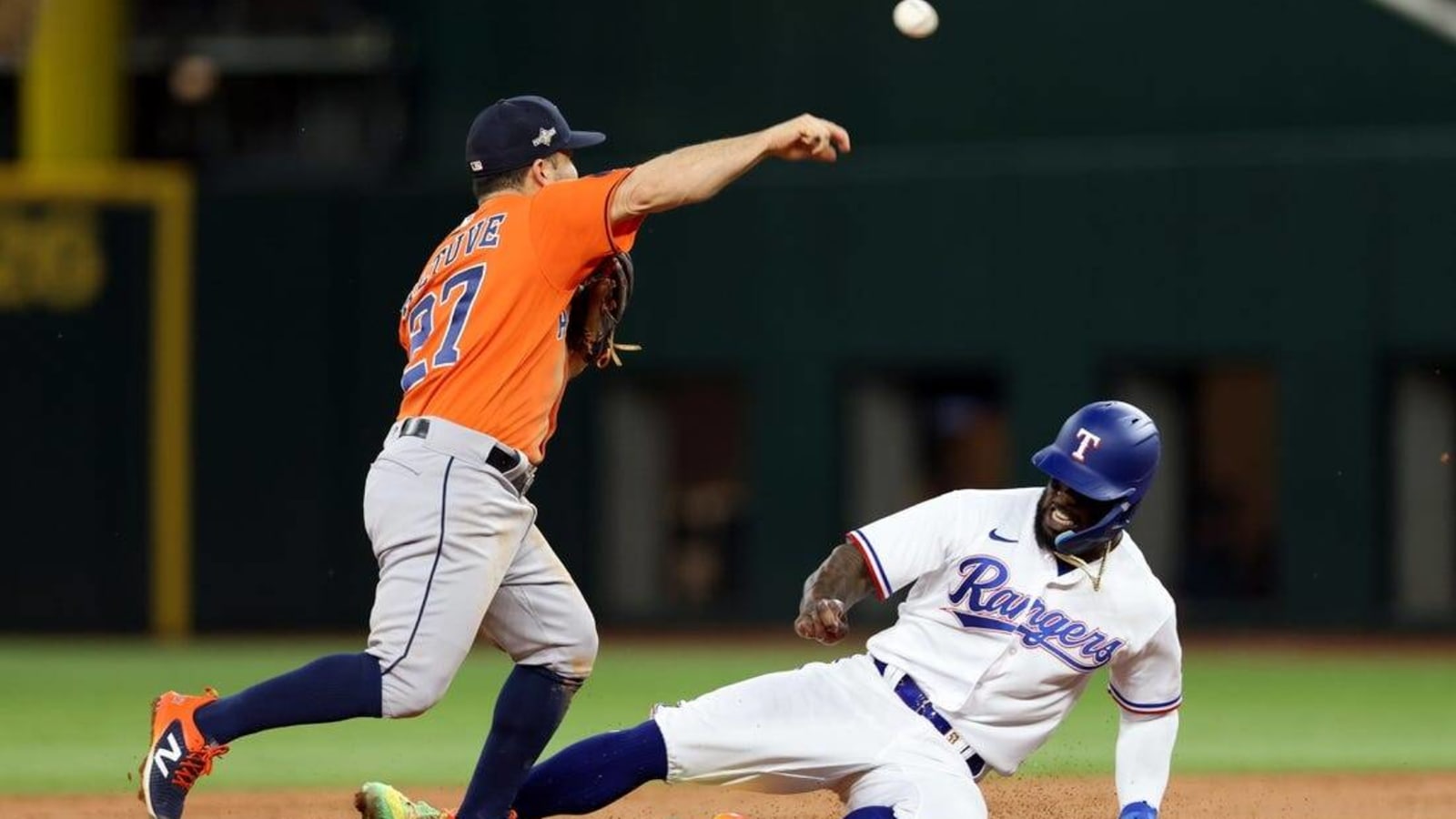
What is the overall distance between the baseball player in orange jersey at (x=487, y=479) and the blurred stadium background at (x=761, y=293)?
922 cm

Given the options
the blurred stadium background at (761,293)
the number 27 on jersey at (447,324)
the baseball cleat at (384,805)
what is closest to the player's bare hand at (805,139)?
the number 27 on jersey at (447,324)

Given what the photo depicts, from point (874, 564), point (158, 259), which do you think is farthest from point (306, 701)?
point (158, 259)

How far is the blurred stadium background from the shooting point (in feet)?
49.9

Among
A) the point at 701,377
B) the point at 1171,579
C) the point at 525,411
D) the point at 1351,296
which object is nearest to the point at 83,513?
the point at 701,377

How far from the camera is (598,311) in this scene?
5.58 meters

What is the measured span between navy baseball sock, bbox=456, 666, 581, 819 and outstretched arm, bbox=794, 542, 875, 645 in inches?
30.9

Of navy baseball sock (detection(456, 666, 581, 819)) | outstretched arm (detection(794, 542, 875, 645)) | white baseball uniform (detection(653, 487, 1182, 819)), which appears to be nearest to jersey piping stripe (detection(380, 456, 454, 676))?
navy baseball sock (detection(456, 666, 581, 819))

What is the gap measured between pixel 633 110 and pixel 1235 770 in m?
9.72

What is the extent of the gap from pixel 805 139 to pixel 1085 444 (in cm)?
91

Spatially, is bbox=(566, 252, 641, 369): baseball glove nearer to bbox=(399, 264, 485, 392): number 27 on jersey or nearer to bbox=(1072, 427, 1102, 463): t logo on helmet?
bbox=(399, 264, 485, 392): number 27 on jersey

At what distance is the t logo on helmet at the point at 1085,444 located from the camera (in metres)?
5.01

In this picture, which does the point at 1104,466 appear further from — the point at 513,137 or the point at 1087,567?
the point at 513,137

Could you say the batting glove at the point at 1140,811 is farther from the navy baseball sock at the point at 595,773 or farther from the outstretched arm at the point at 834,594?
the navy baseball sock at the point at 595,773

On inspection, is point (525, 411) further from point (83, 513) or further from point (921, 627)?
point (83, 513)
